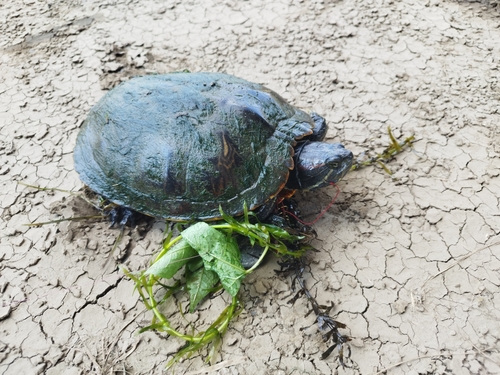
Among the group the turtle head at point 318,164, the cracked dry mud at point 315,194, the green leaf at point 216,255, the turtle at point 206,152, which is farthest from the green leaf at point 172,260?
the turtle head at point 318,164

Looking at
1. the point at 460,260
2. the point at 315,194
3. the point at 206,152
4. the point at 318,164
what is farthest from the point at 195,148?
the point at 460,260

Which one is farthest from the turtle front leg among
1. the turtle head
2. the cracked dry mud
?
the turtle head

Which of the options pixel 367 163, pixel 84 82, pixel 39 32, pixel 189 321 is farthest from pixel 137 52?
pixel 189 321

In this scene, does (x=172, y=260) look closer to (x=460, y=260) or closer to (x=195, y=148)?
(x=195, y=148)

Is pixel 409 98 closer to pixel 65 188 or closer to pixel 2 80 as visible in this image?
pixel 65 188

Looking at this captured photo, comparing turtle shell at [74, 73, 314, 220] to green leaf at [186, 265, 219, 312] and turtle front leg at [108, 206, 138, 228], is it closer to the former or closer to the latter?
turtle front leg at [108, 206, 138, 228]

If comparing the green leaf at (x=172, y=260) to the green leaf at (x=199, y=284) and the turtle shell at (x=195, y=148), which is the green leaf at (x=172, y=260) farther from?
the turtle shell at (x=195, y=148)
